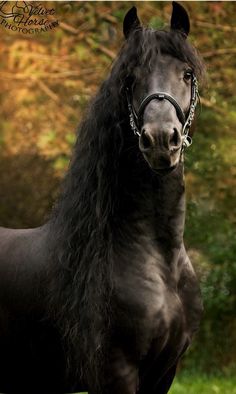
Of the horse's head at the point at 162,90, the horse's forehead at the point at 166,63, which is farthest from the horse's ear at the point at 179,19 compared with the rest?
the horse's forehead at the point at 166,63

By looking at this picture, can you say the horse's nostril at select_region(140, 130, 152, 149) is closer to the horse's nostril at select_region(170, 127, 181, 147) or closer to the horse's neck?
the horse's nostril at select_region(170, 127, 181, 147)

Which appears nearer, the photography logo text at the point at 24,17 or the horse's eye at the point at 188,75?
the horse's eye at the point at 188,75

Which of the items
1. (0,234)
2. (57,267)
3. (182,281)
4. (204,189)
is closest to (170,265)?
(182,281)

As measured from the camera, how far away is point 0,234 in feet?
17.6

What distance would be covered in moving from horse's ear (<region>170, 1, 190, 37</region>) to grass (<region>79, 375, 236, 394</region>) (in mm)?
3992

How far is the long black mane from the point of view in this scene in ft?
14.7

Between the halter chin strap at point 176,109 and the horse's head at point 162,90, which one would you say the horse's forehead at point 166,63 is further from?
the halter chin strap at point 176,109

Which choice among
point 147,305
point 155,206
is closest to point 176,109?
point 155,206

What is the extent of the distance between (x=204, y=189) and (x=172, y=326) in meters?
5.47

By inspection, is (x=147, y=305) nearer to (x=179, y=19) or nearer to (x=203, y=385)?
(x=179, y=19)

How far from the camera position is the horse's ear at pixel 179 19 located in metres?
4.66

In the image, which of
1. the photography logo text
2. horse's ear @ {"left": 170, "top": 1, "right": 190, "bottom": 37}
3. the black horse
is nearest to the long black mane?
the black horse

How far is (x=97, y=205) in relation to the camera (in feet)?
15.1

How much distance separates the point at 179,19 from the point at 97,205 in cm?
99
